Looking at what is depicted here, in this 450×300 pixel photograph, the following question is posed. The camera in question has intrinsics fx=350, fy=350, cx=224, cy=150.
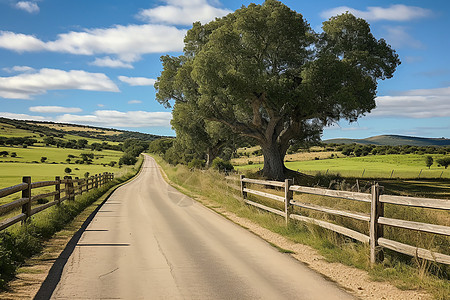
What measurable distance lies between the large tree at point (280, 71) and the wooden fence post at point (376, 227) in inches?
767

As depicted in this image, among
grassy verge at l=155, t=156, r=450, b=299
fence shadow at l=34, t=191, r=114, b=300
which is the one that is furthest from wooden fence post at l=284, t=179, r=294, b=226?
fence shadow at l=34, t=191, r=114, b=300

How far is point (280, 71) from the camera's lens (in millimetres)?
29969

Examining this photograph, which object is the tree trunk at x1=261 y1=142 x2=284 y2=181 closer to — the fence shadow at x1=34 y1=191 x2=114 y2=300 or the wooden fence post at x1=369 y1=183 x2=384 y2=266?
the fence shadow at x1=34 y1=191 x2=114 y2=300

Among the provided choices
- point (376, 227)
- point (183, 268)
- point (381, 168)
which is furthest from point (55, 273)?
point (381, 168)

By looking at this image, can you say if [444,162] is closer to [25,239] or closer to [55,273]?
[25,239]

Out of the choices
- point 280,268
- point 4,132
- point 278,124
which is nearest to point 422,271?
point 280,268

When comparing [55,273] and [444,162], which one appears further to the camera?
[444,162]

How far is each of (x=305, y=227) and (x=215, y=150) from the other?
37.8 meters

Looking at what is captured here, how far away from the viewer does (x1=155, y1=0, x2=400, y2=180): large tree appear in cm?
2564

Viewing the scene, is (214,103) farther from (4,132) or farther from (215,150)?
(4,132)

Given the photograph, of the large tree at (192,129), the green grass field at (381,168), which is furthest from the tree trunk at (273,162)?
the green grass field at (381,168)

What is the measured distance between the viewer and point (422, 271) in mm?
5598

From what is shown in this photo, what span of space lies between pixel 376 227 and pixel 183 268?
12.2 ft

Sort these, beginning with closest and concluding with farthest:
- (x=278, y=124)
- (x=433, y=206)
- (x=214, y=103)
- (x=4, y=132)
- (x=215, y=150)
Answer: (x=433, y=206) → (x=214, y=103) → (x=278, y=124) → (x=215, y=150) → (x=4, y=132)
